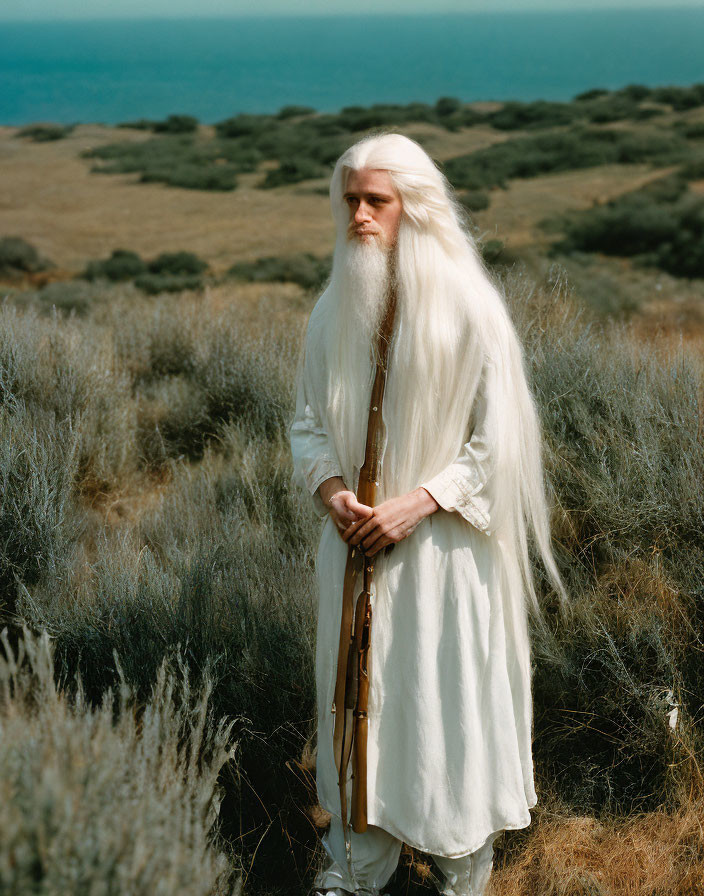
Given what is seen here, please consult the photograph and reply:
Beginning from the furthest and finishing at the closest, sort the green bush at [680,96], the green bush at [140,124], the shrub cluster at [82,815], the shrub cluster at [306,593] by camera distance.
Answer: the green bush at [140,124], the green bush at [680,96], the shrub cluster at [306,593], the shrub cluster at [82,815]

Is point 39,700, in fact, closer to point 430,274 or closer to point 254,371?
point 430,274

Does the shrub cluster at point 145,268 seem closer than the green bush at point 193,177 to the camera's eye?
Yes

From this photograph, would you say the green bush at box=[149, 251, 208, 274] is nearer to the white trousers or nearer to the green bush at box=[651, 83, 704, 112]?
the white trousers

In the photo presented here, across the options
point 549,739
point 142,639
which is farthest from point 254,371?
point 549,739

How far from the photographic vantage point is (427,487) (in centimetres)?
197

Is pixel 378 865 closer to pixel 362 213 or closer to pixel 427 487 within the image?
pixel 427 487

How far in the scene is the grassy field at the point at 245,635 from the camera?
157 centimetres

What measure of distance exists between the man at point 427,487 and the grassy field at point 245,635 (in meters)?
0.49

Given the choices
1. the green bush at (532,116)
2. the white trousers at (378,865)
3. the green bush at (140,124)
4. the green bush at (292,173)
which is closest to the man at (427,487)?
the white trousers at (378,865)

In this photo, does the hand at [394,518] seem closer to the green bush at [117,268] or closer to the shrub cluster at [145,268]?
the shrub cluster at [145,268]

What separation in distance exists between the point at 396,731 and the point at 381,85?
14386 cm

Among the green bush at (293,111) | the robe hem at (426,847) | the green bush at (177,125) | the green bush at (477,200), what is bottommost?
the robe hem at (426,847)

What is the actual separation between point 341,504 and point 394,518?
0.15 meters

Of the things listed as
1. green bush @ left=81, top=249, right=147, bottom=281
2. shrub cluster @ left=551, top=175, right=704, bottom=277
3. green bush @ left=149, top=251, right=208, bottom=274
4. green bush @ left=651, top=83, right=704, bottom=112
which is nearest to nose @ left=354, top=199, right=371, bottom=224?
green bush @ left=81, top=249, right=147, bottom=281
